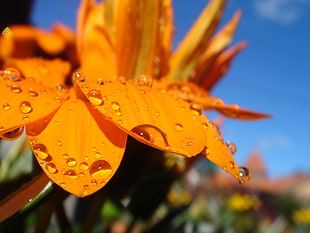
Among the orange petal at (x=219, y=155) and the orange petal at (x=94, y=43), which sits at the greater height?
the orange petal at (x=219, y=155)

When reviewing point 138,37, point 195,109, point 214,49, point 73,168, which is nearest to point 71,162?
point 73,168

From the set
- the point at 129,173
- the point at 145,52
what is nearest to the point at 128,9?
the point at 145,52

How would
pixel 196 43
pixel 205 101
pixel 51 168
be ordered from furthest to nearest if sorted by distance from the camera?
pixel 196 43 → pixel 205 101 → pixel 51 168

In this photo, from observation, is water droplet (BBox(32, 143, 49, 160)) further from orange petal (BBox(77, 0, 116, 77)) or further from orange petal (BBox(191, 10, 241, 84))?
orange petal (BBox(191, 10, 241, 84))

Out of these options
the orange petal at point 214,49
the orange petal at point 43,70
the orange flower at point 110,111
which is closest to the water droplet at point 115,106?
the orange flower at point 110,111

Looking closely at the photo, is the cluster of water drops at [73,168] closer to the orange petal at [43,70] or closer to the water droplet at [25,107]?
the water droplet at [25,107]

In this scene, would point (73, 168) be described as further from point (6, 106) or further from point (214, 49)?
point (214, 49)
